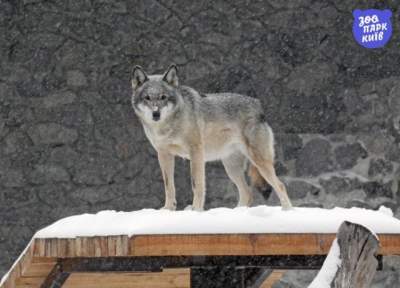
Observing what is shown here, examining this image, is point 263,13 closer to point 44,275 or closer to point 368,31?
point 368,31

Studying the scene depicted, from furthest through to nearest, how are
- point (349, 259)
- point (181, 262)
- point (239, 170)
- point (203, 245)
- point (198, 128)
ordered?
1. point (239, 170)
2. point (198, 128)
3. point (181, 262)
4. point (203, 245)
5. point (349, 259)

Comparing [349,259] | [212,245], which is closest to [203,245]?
[212,245]

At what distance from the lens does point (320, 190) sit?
7734 mm

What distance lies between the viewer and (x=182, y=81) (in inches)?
311

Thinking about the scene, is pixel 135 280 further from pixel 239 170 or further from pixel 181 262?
pixel 239 170

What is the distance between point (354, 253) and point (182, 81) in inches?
228

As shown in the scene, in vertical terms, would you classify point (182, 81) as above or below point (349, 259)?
above

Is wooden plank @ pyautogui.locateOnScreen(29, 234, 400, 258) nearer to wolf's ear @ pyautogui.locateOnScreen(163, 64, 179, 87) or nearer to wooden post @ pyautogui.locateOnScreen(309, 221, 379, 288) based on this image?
wooden post @ pyautogui.locateOnScreen(309, 221, 379, 288)

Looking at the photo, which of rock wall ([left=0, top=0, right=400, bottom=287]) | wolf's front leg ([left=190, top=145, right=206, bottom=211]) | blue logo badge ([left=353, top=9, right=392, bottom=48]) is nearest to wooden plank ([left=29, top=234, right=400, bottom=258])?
wolf's front leg ([left=190, top=145, right=206, bottom=211])

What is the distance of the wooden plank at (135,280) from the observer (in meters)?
3.72

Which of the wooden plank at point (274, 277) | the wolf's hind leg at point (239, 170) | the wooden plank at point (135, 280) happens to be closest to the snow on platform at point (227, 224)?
the wooden plank at point (135, 280)

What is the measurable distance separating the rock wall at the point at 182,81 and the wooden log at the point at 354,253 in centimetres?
544

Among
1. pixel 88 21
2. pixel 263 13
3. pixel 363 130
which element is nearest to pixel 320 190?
pixel 363 130

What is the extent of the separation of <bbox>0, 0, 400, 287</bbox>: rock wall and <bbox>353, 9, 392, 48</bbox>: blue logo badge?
7 centimetres
